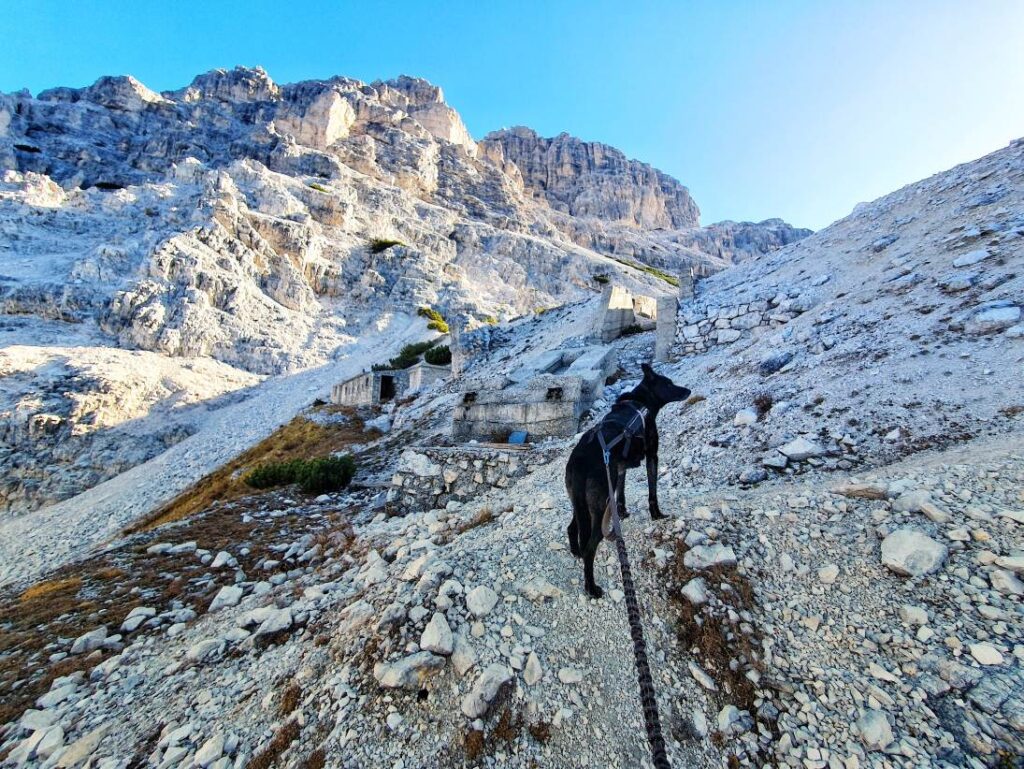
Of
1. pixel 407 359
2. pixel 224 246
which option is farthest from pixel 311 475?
pixel 224 246

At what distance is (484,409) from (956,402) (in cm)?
878

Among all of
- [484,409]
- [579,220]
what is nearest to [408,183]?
[579,220]

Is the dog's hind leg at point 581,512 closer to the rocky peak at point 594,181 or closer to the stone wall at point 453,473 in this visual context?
the stone wall at point 453,473

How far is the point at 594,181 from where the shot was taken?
4734 inches

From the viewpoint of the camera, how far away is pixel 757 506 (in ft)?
14.0

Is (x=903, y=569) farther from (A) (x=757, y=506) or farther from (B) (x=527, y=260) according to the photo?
(B) (x=527, y=260)

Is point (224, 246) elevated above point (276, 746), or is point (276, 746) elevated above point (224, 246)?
point (224, 246)

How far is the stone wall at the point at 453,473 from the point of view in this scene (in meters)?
8.16

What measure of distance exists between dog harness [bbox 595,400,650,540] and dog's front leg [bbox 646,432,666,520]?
0.18 meters

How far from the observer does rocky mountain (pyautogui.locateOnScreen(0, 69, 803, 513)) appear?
2839 cm

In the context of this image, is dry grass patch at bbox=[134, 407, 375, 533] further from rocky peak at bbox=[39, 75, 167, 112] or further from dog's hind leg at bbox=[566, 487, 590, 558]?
rocky peak at bbox=[39, 75, 167, 112]

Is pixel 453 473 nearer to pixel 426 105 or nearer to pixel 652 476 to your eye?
pixel 652 476

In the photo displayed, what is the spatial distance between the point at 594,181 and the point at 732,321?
11948cm

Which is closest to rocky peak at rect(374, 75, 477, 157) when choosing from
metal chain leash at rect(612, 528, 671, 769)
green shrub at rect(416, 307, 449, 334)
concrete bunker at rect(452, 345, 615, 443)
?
green shrub at rect(416, 307, 449, 334)
